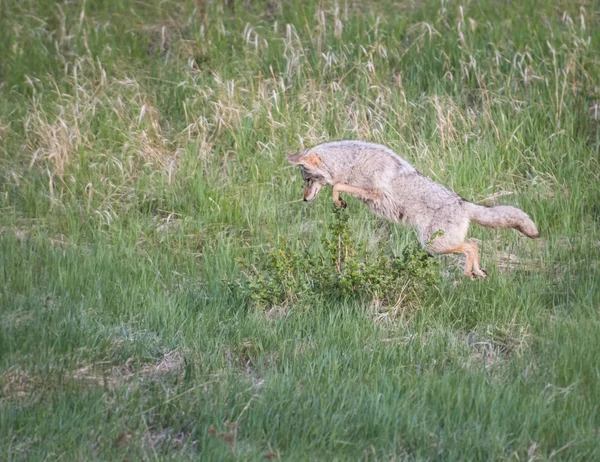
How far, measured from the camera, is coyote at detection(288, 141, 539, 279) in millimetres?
7406

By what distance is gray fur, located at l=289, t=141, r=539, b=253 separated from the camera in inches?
292

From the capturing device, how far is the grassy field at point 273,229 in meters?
5.37

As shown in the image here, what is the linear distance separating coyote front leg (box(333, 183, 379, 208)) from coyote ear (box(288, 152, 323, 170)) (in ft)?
0.76

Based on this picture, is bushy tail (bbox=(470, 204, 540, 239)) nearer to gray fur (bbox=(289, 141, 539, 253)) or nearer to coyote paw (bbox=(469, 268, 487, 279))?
gray fur (bbox=(289, 141, 539, 253))

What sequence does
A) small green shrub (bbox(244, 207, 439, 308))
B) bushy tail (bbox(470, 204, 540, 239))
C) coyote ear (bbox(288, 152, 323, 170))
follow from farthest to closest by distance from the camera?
coyote ear (bbox(288, 152, 323, 170)) → bushy tail (bbox(470, 204, 540, 239)) → small green shrub (bbox(244, 207, 439, 308))

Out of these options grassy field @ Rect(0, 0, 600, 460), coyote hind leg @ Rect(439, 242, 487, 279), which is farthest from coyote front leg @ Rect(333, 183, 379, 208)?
grassy field @ Rect(0, 0, 600, 460)

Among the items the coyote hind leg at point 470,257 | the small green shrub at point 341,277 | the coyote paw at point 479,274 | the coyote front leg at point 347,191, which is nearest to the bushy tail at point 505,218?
the coyote hind leg at point 470,257

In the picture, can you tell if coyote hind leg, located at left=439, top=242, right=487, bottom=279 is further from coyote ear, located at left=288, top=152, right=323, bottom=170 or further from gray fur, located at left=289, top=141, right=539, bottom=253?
coyote ear, located at left=288, top=152, right=323, bottom=170

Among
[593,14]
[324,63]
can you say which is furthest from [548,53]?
[324,63]

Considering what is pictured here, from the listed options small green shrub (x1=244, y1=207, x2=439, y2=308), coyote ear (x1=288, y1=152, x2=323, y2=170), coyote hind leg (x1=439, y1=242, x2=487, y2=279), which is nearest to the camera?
small green shrub (x1=244, y1=207, x2=439, y2=308)

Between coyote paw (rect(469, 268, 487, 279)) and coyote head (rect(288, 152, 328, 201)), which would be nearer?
coyote head (rect(288, 152, 328, 201))

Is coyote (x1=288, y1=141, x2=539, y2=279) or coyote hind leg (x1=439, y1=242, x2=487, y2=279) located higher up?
coyote (x1=288, y1=141, x2=539, y2=279)

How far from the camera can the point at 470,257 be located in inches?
295

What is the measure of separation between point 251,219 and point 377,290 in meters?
2.15
